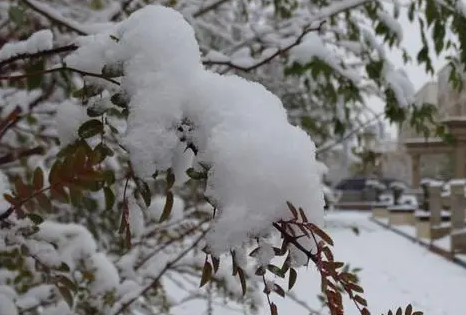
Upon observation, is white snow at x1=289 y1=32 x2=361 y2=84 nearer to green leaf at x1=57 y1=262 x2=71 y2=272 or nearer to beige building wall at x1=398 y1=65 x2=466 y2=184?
beige building wall at x1=398 y1=65 x2=466 y2=184

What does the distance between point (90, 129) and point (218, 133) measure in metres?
0.25

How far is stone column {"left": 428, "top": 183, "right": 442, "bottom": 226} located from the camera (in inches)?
394

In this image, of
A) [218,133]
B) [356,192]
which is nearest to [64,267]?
[218,133]

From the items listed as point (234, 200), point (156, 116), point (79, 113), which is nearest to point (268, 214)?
point (234, 200)

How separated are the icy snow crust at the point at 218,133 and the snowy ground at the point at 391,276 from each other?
28.9 inches

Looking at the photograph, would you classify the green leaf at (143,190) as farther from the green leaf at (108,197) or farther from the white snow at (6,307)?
the white snow at (6,307)

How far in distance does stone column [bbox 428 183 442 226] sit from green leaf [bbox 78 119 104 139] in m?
9.87

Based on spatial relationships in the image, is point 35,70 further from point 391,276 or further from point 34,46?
point 391,276

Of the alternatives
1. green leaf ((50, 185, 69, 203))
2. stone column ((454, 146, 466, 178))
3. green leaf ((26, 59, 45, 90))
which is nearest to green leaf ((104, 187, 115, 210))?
green leaf ((50, 185, 69, 203))

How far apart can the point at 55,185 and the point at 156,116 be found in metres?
0.23

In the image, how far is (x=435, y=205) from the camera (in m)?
10.2

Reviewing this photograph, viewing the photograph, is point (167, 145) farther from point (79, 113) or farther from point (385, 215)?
point (385, 215)

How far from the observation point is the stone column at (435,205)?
10.0m

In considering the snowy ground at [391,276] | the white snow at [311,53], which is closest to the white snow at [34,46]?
the snowy ground at [391,276]
